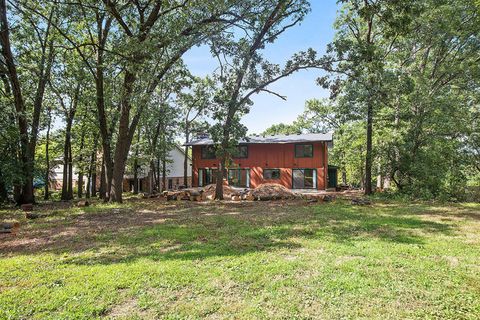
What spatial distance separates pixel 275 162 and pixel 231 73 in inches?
418

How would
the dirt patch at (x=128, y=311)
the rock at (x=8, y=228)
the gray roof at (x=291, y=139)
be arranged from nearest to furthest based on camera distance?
the dirt patch at (x=128, y=311), the rock at (x=8, y=228), the gray roof at (x=291, y=139)

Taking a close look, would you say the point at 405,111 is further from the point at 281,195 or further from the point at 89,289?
the point at 89,289

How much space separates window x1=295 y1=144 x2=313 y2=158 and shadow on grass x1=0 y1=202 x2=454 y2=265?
1316 centimetres

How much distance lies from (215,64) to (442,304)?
47.8 feet

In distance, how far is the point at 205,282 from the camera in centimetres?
404

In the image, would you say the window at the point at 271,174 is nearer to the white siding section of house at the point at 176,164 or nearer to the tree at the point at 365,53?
the tree at the point at 365,53

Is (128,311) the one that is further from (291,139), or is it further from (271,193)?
(291,139)

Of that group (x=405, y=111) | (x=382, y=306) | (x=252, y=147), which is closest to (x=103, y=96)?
(x=252, y=147)

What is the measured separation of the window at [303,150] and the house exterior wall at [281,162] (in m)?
0.25

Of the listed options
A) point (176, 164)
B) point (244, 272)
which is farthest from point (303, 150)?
point (244, 272)

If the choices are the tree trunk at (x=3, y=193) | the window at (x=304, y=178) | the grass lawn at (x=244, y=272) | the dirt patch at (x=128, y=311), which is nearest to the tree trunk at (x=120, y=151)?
the tree trunk at (x=3, y=193)

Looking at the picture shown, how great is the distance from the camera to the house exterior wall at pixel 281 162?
22.8 meters

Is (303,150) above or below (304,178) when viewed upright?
above

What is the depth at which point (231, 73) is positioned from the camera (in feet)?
50.5
